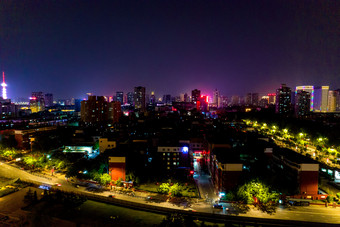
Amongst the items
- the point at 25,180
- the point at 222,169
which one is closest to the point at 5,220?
the point at 25,180

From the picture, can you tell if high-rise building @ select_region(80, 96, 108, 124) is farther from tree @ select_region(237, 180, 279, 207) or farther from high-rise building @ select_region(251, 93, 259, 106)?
high-rise building @ select_region(251, 93, 259, 106)

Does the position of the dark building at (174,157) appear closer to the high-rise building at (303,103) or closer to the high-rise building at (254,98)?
the high-rise building at (303,103)

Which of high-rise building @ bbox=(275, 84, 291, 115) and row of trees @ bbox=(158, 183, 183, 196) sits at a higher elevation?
high-rise building @ bbox=(275, 84, 291, 115)

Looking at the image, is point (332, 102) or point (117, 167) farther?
point (332, 102)

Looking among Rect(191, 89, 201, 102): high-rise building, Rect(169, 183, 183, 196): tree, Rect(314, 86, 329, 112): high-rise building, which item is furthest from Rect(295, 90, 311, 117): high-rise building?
Rect(169, 183, 183, 196): tree

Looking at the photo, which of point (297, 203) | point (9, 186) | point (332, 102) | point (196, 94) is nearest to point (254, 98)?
point (332, 102)

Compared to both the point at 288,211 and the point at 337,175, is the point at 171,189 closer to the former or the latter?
the point at 288,211

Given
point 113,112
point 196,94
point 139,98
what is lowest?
point 113,112
